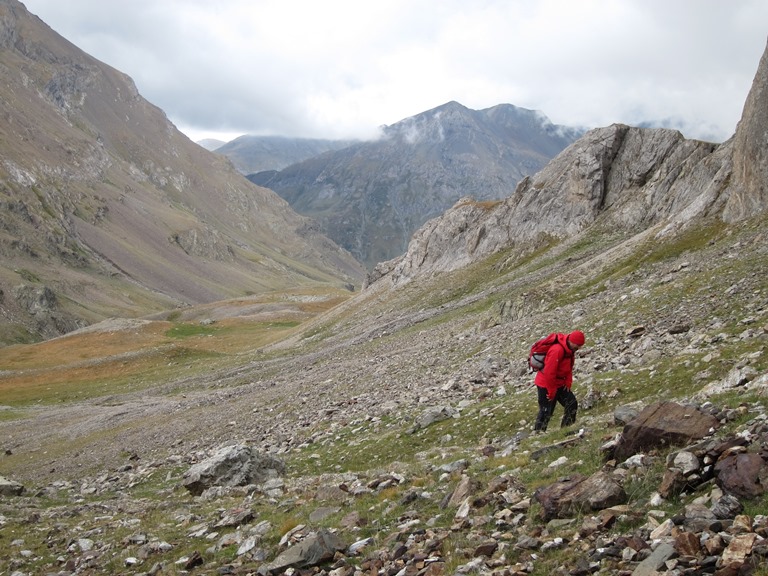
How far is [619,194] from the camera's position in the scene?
64.8 m

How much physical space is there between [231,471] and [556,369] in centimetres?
1142

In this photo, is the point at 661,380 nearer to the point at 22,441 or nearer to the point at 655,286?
the point at 655,286

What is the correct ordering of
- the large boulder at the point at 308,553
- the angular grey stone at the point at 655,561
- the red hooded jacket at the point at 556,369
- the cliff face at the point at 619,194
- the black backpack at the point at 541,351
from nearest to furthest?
the angular grey stone at the point at 655,561
the large boulder at the point at 308,553
the red hooded jacket at the point at 556,369
the black backpack at the point at 541,351
the cliff face at the point at 619,194

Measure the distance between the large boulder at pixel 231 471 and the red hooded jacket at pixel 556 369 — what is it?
985 centimetres

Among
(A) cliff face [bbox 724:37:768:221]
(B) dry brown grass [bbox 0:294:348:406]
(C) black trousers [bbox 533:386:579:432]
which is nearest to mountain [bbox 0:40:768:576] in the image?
(A) cliff face [bbox 724:37:768:221]

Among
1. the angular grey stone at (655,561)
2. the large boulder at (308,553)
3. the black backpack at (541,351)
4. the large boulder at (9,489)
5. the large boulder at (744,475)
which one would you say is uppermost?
the black backpack at (541,351)

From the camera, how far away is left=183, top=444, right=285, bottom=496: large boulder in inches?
757

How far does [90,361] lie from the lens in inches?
3494

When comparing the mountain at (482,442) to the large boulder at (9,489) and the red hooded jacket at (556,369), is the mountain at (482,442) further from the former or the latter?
the red hooded jacket at (556,369)

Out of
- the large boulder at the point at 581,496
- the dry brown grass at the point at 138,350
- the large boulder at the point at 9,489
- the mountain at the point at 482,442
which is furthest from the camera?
the dry brown grass at the point at 138,350

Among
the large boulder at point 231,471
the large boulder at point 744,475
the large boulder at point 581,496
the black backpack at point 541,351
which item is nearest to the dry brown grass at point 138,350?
the large boulder at point 231,471

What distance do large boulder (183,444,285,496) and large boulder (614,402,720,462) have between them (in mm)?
12567

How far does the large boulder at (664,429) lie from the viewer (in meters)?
10.5

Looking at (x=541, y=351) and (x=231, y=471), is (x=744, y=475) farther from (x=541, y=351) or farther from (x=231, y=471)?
(x=231, y=471)
